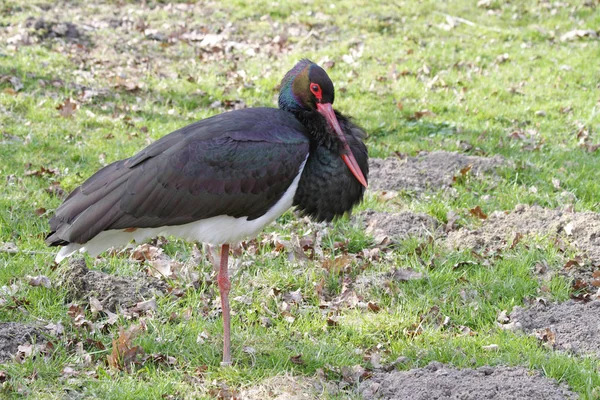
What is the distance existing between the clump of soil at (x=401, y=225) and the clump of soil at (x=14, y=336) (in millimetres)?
2895

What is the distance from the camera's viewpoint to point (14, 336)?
5.07 metres

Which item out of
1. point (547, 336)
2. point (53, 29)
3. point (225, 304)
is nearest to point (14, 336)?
point (225, 304)

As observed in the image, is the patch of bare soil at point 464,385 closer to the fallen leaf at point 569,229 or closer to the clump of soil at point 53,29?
the fallen leaf at point 569,229

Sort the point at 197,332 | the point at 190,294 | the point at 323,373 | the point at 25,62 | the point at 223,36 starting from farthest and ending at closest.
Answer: the point at 223,36 < the point at 25,62 < the point at 190,294 < the point at 197,332 < the point at 323,373

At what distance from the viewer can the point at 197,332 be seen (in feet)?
17.5

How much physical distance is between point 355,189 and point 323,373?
123cm

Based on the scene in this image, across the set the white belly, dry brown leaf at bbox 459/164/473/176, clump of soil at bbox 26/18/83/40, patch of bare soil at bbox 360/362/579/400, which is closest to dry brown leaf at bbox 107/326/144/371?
the white belly

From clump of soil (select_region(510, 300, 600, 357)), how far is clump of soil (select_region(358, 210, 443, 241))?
52.4 inches

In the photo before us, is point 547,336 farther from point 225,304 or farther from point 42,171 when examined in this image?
point 42,171

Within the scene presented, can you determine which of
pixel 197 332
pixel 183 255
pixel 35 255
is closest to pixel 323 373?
pixel 197 332

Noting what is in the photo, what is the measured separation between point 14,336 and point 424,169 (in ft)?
14.2

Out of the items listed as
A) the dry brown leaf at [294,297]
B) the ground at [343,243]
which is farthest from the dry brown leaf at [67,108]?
the dry brown leaf at [294,297]

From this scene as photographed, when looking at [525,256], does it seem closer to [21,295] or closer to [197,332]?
[197,332]

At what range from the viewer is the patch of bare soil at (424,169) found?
303 inches
